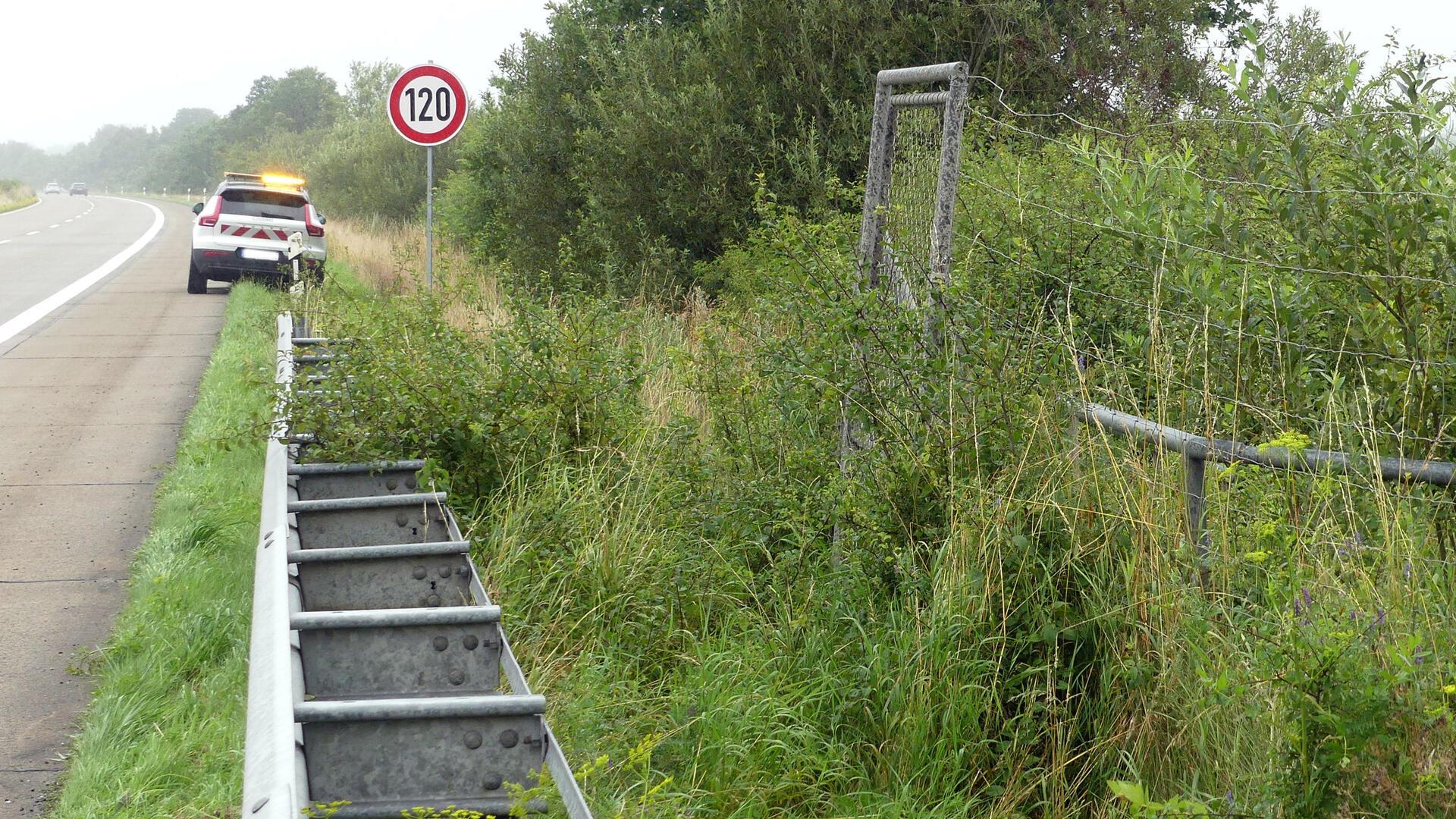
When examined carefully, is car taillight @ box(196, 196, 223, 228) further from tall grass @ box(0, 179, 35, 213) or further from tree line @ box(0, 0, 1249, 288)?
tall grass @ box(0, 179, 35, 213)

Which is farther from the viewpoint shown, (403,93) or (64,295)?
(64,295)

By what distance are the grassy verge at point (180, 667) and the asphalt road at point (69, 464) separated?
0.14 meters

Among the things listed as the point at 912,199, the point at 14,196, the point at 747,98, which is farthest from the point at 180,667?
the point at 14,196

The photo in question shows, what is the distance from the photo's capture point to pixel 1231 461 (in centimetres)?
382

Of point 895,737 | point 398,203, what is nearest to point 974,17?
point 895,737

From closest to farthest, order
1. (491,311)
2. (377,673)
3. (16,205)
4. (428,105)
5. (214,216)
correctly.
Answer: (377,673), (491,311), (428,105), (214,216), (16,205)

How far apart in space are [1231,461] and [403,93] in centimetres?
945

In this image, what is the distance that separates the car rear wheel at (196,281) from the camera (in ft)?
64.8

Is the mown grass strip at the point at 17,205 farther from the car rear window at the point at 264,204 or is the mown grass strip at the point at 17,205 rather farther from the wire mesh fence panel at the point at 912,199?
the wire mesh fence panel at the point at 912,199

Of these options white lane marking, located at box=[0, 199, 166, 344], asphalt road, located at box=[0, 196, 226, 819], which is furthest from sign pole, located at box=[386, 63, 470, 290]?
white lane marking, located at box=[0, 199, 166, 344]

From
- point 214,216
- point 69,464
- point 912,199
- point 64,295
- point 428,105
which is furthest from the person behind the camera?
point 64,295

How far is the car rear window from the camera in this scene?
19406 millimetres

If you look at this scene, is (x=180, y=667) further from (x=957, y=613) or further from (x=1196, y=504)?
(x=1196, y=504)

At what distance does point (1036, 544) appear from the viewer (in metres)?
4.23
